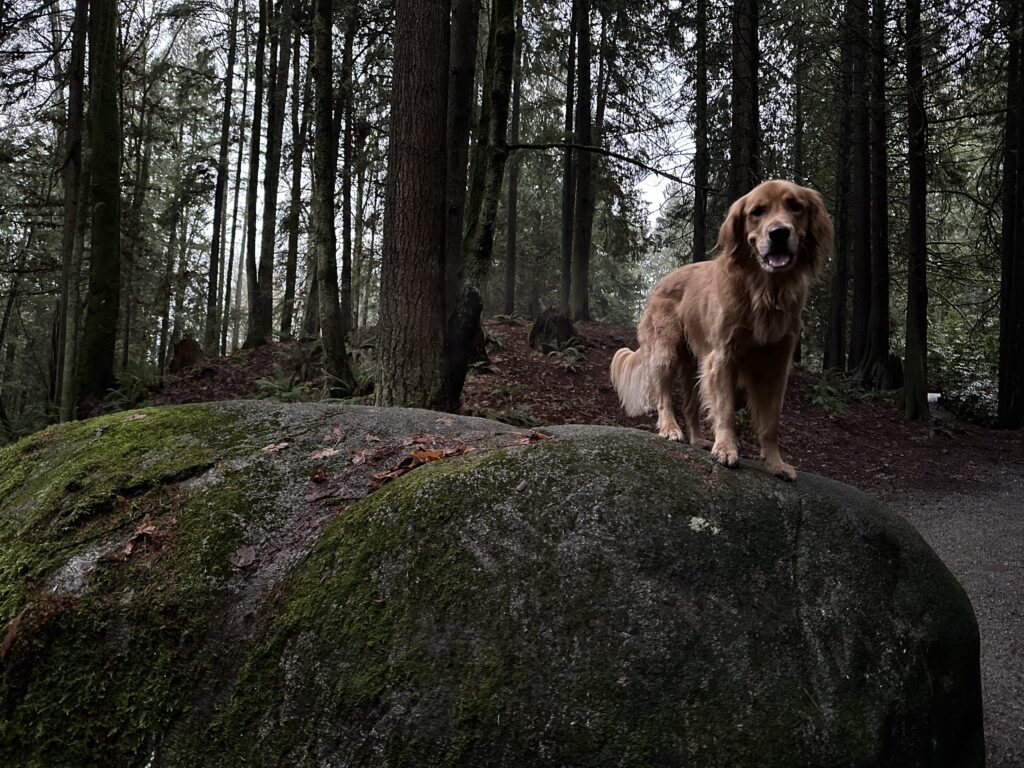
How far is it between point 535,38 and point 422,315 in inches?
687

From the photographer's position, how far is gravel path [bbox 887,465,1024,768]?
4.04 metres

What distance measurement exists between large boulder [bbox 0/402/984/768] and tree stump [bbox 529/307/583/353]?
9764mm

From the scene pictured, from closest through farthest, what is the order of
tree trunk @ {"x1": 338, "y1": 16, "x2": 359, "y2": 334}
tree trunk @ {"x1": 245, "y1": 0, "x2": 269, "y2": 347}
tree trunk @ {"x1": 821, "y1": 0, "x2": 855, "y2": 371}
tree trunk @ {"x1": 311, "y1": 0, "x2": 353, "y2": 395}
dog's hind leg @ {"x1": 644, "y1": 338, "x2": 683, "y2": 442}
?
1. dog's hind leg @ {"x1": 644, "y1": 338, "x2": 683, "y2": 442}
2. tree trunk @ {"x1": 311, "y1": 0, "x2": 353, "y2": 395}
3. tree trunk @ {"x1": 338, "y1": 16, "x2": 359, "y2": 334}
4. tree trunk @ {"x1": 245, "y1": 0, "x2": 269, "y2": 347}
5. tree trunk @ {"x1": 821, "y1": 0, "x2": 855, "y2": 371}

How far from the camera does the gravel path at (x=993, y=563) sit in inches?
159

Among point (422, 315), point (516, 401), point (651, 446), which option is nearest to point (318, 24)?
point (422, 315)

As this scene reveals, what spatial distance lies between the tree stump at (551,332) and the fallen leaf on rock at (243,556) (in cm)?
1027

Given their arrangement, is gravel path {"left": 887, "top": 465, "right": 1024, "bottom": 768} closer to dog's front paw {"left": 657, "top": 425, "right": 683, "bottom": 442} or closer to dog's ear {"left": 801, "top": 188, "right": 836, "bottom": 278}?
dog's front paw {"left": 657, "top": 425, "right": 683, "bottom": 442}

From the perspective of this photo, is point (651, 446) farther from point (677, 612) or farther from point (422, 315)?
point (422, 315)

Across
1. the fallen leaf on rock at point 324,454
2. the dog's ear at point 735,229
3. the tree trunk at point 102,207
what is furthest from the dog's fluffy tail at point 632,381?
the tree trunk at point 102,207

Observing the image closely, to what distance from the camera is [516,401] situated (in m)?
10.0

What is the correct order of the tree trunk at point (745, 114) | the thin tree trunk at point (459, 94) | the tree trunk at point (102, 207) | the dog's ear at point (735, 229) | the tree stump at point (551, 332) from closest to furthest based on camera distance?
the dog's ear at point (735, 229)
the thin tree trunk at point (459, 94)
the tree trunk at point (102, 207)
the tree trunk at point (745, 114)
the tree stump at point (551, 332)

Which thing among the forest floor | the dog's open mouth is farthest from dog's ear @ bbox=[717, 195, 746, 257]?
the forest floor

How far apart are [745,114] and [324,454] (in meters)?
10.6

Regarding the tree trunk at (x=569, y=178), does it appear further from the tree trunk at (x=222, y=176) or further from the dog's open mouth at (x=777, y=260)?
the dog's open mouth at (x=777, y=260)
